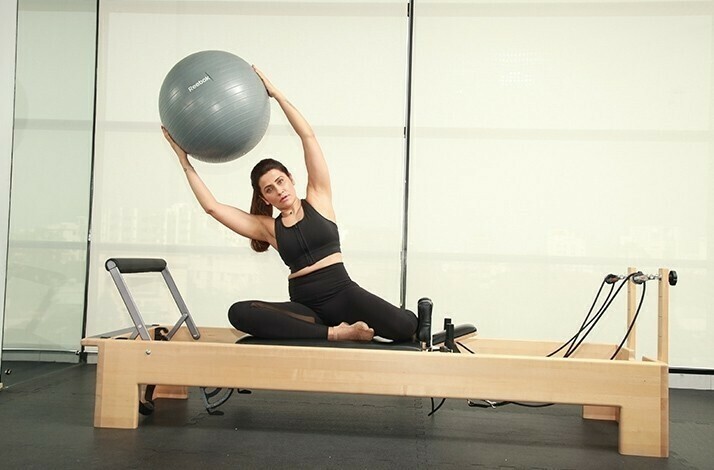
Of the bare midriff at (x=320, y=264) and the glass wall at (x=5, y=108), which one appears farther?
the glass wall at (x=5, y=108)

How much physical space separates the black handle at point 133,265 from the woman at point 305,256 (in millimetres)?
336

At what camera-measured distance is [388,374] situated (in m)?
2.58

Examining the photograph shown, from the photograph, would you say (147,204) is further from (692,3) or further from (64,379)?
(692,3)

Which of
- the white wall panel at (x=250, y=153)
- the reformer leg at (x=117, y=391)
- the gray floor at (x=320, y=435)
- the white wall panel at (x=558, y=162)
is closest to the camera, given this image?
the gray floor at (x=320, y=435)

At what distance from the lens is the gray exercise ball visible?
273 cm

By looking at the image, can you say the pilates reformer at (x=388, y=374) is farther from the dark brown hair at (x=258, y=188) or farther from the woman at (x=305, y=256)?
the dark brown hair at (x=258, y=188)

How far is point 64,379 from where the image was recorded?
3.82m

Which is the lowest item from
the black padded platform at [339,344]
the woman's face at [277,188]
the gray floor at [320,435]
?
the gray floor at [320,435]

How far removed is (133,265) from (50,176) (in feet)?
4.58

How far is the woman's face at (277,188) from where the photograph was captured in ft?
10.0

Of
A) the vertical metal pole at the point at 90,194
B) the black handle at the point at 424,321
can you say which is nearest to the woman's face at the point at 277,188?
the black handle at the point at 424,321

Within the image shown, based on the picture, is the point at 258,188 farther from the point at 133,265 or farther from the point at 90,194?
the point at 90,194

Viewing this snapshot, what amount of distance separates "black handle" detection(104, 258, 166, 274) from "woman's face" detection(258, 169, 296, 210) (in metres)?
0.58

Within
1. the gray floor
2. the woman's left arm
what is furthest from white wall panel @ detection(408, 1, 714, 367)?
the woman's left arm
